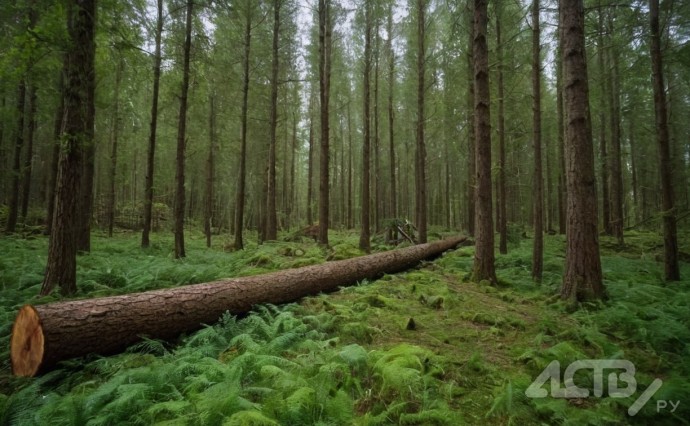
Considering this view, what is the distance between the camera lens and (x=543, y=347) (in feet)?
13.7

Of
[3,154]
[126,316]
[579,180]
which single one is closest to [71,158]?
[126,316]

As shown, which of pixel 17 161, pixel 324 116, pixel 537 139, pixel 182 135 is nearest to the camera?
pixel 537 139

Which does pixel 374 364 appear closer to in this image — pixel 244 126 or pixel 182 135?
pixel 182 135

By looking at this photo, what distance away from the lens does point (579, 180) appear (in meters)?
5.76

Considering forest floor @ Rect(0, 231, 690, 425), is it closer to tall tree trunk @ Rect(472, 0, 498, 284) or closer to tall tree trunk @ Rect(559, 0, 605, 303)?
tall tree trunk @ Rect(559, 0, 605, 303)

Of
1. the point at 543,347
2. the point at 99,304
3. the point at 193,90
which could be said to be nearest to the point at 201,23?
the point at 193,90

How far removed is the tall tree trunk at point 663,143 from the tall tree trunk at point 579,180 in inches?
144

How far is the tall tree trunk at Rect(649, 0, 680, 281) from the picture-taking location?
7.60m

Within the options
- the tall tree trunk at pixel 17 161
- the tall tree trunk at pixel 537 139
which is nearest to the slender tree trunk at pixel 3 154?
the tall tree trunk at pixel 17 161

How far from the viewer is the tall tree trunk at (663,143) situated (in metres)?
7.60

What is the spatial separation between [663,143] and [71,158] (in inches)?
529

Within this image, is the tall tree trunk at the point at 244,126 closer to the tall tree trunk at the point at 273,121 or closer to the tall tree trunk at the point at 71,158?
the tall tree trunk at the point at 273,121

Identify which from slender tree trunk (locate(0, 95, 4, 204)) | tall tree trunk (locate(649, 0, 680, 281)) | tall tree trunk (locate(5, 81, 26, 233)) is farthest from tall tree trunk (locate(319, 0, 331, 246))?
tall tree trunk (locate(5, 81, 26, 233))

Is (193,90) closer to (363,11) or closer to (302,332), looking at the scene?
(363,11)
